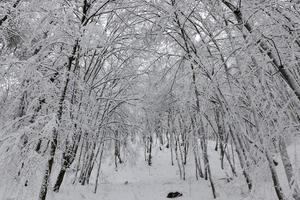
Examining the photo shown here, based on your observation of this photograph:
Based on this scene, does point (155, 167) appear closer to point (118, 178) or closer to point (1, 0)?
point (118, 178)

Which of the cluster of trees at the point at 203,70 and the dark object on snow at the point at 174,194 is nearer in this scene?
the cluster of trees at the point at 203,70

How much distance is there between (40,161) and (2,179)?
34.6 inches

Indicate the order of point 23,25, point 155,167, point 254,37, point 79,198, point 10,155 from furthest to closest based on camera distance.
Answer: point 155,167 → point 79,198 → point 23,25 → point 10,155 → point 254,37

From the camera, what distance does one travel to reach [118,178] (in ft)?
70.0

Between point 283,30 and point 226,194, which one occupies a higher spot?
point 283,30

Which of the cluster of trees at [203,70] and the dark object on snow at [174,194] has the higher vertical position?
the cluster of trees at [203,70]

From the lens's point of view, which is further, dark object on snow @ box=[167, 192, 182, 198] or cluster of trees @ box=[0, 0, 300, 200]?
dark object on snow @ box=[167, 192, 182, 198]

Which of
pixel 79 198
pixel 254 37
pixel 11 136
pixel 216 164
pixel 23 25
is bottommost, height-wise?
pixel 79 198

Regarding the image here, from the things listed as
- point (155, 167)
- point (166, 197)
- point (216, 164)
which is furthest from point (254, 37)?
point (155, 167)

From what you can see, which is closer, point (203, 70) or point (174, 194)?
point (203, 70)

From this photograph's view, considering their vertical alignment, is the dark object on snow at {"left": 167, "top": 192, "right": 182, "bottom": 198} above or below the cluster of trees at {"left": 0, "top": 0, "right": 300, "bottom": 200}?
below

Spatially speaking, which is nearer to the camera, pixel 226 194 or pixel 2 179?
pixel 2 179

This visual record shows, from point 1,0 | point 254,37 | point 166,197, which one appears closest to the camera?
point 254,37

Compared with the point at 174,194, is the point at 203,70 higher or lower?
higher
